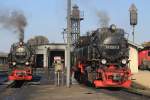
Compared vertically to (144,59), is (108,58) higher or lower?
lower

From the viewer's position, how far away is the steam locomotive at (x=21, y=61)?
35375 mm

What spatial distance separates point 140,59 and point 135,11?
8271 millimetres

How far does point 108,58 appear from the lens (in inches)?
1136

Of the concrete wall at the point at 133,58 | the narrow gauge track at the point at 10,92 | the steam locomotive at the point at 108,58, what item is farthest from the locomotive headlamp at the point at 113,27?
the concrete wall at the point at 133,58

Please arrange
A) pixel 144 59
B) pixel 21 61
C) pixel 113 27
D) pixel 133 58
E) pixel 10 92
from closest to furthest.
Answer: pixel 10 92 < pixel 113 27 < pixel 21 61 < pixel 133 58 < pixel 144 59

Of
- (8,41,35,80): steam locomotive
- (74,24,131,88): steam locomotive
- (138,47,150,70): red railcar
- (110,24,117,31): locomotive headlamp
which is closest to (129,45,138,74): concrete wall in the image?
(138,47,150,70): red railcar

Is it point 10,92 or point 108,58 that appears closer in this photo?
point 10,92

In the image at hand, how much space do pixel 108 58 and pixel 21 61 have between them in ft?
32.8

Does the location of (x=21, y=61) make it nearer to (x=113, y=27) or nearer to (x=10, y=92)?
(x=10, y=92)

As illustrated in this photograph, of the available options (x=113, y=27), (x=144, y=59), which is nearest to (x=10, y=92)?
(x=113, y=27)

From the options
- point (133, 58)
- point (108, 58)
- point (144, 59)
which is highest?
point (144, 59)

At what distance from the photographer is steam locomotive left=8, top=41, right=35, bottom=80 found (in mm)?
35375

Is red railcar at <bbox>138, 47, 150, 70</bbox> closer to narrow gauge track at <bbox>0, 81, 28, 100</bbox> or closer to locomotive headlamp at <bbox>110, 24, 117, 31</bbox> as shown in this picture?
narrow gauge track at <bbox>0, 81, 28, 100</bbox>

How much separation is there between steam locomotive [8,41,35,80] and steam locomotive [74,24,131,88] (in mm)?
6863
